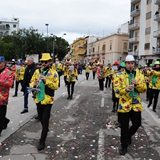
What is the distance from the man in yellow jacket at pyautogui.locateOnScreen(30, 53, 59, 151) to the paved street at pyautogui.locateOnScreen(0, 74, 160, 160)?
1.41 feet

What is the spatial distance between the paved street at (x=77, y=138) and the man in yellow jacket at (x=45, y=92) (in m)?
0.43

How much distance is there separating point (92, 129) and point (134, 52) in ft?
122

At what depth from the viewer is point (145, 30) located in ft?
123

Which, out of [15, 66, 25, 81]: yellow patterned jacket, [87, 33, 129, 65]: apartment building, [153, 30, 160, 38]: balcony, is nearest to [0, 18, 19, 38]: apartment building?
[87, 33, 129, 65]: apartment building

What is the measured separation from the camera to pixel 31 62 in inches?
267

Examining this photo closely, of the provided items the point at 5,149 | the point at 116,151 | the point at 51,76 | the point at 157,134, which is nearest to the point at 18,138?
the point at 5,149

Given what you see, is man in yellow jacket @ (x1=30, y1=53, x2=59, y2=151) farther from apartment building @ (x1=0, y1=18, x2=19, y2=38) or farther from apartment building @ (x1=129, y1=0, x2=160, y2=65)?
apartment building @ (x1=0, y1=18, x2=19, y2=38)

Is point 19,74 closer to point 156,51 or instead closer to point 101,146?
point 101,146

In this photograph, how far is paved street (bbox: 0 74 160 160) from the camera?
4.19 meters

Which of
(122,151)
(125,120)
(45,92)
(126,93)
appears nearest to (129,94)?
(126,93)

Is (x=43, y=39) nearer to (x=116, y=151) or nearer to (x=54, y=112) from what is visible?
(x=54, y=112)

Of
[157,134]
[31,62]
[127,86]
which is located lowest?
[157,134]

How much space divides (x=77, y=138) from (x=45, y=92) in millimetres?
1390

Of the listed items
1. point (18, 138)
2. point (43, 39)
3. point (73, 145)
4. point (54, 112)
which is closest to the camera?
point (73, 145)
